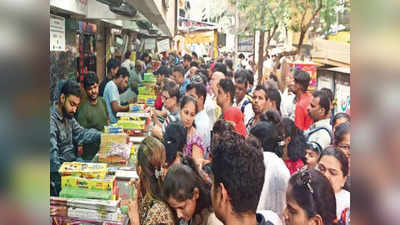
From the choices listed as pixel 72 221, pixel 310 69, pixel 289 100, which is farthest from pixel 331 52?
pixel 72 221

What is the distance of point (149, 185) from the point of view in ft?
6.53

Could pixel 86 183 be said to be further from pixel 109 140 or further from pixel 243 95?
pixel 243 95

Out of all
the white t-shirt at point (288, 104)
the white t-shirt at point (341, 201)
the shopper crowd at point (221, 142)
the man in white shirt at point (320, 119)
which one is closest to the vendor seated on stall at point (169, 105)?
the shopper crowd at point (221, 142)

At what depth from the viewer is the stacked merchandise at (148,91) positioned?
204 centimetres

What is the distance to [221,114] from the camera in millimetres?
1998

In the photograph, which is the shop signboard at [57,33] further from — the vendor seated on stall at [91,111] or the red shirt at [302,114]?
the red shirt at [302,114]

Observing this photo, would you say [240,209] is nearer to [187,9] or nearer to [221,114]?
[221,114]

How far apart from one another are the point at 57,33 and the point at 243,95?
0.81 meters

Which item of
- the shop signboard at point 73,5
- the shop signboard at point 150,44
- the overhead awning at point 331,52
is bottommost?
the overhead awning at point 331,52

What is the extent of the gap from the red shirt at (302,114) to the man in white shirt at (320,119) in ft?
0.05

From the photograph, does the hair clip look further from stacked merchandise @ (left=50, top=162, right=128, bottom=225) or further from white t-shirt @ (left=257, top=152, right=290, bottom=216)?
stacked merchandise @ (left=50, top=162, right=128, bottom=225)

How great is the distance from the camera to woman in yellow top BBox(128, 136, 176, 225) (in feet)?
6.47

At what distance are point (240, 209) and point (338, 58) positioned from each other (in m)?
0.72

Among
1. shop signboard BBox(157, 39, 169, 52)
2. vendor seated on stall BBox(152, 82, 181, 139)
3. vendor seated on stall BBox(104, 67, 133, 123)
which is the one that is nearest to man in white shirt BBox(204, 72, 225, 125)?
vendor seated on stall BBox(152, 82, 181, 139)
